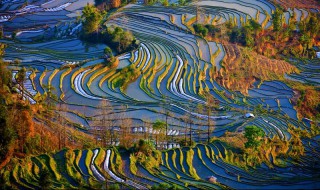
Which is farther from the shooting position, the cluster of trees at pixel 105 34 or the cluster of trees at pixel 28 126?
the cluster of trees at pixel 105 34

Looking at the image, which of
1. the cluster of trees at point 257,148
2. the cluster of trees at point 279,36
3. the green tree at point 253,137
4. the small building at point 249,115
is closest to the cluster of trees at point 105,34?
the cluster of trees at point 279,36

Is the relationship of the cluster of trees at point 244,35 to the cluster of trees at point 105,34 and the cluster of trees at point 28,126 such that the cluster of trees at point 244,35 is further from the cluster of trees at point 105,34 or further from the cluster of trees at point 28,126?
the cluster of trees at point 28,126

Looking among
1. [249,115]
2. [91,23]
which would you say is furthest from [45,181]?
[91,23]

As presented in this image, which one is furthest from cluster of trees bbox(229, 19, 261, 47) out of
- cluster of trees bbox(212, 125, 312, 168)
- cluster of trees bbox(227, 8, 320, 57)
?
cluster of trees bbox(212, 125, 312, 168)

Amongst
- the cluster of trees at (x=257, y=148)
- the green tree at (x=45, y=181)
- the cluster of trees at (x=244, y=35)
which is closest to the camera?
the green tree at (x=45, y=181)

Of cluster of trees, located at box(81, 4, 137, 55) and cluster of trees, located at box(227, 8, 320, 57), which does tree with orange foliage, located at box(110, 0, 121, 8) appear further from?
cluster of trees, located at box(227, 8, 320, 57)

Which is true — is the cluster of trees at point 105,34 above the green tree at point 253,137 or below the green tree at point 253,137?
above

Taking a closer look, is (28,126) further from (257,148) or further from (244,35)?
(244,35)

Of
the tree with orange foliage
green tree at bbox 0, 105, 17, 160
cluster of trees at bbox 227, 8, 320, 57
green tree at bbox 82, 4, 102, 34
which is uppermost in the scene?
the tree with orange foliage
